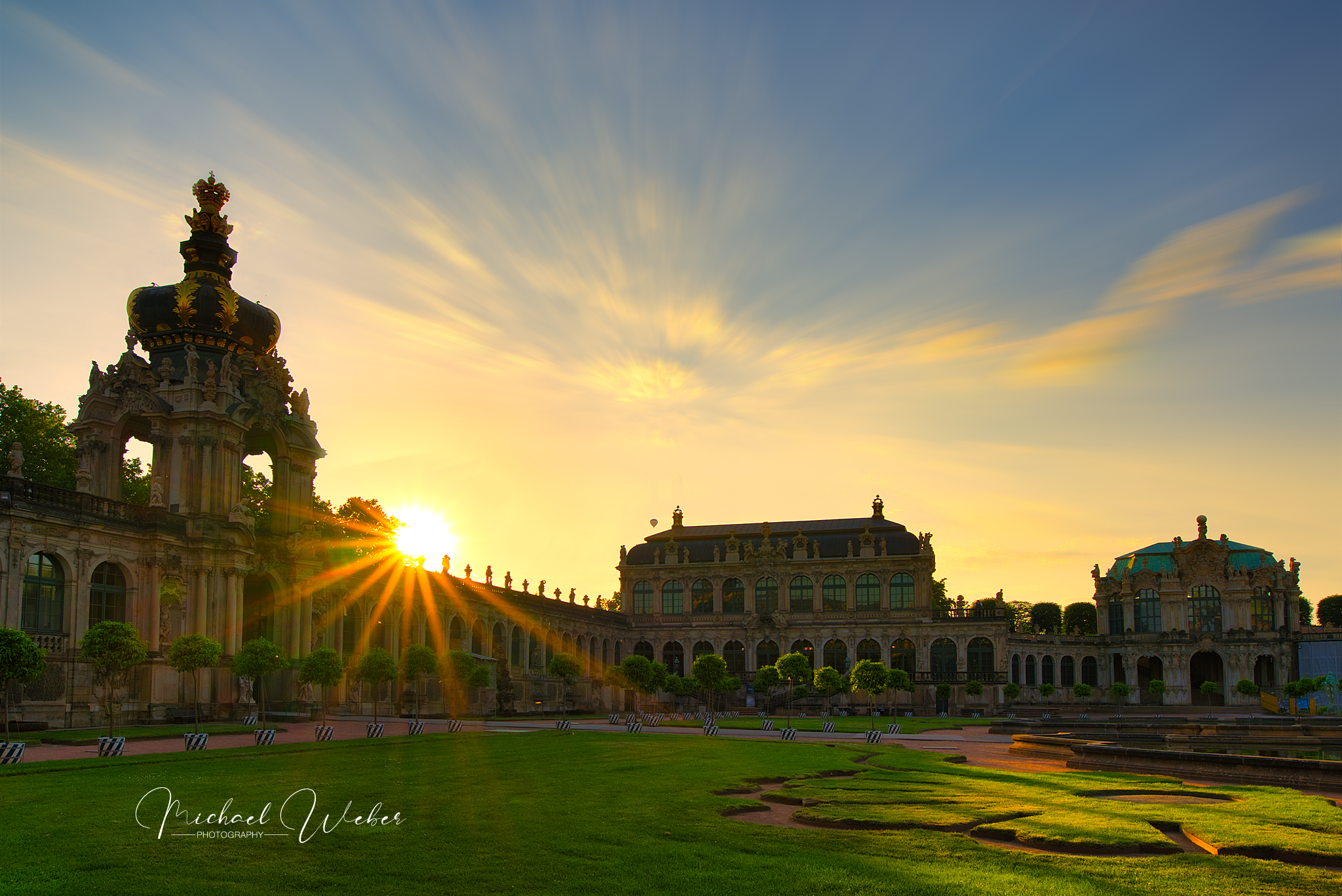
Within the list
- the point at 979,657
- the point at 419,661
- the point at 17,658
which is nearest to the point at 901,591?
the point at 979,657

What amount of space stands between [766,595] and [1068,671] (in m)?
31.7

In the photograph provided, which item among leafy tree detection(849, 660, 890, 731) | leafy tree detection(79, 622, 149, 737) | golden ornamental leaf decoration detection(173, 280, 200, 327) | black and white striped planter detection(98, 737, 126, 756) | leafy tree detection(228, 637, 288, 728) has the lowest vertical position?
leafy tree detection(849, 660, 890, 731)

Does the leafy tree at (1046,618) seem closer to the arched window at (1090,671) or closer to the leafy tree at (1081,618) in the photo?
the leafy tree at (1081,618)

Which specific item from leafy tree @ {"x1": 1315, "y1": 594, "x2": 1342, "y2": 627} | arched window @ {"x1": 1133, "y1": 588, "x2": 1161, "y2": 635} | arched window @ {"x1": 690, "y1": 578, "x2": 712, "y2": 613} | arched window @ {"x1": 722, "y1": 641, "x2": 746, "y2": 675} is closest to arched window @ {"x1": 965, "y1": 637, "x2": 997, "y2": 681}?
arched window @ {"x1": 1133, "y1": 588, "x2": 1161, "y2": 635}

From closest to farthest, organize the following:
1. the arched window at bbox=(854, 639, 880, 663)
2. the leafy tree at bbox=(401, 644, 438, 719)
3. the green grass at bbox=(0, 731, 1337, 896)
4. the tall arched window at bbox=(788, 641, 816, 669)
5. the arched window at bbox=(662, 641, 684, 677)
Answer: the green grass at bbox=(0, 731, 1337, 896)
the leafy tree at bbox=(401, 644, 438, 719)
the arched window at bbox=(854, 639, 880, 663)
the tall arched window at bbox=(788, 641, 816, 669)
the arched window at bbox=(662, 641, 684, 677)

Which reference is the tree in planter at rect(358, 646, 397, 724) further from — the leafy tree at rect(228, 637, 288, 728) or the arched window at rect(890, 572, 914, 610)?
the arched window at rect(890, 572, 914, 610)

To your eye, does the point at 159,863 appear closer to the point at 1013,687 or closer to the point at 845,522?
the point at 1013,687

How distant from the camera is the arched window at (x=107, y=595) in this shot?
148ft

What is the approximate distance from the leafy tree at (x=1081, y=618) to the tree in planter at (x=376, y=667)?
10951 cm

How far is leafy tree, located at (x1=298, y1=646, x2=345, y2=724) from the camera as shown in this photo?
47656mm

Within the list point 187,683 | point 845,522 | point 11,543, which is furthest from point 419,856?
point 845,522

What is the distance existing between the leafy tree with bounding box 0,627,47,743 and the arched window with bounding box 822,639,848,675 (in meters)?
82.7

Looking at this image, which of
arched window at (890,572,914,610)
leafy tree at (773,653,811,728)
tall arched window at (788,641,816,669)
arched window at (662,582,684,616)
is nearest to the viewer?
leafy tree at (773,653,811,728)

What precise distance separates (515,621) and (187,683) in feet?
121
